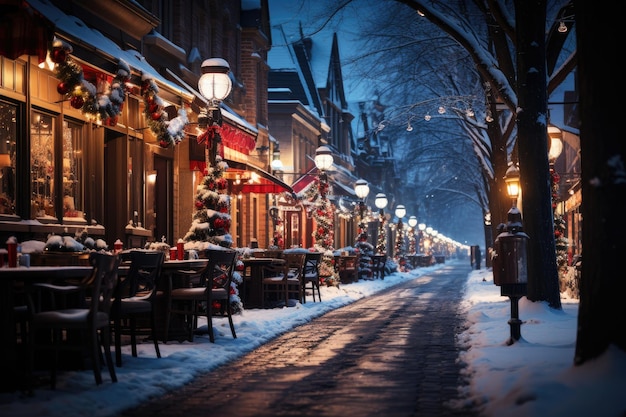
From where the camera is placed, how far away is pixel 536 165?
15438 millimetres

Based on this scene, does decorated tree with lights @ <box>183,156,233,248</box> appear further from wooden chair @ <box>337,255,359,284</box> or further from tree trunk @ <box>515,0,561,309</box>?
wooden chair @ <box>337,255,359,284</box>

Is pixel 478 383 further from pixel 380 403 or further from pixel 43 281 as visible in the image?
pixel 43 281

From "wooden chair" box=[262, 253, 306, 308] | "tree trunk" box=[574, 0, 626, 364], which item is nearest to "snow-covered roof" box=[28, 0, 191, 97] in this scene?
"wooden chair" box=[262, 253, 306, 308]

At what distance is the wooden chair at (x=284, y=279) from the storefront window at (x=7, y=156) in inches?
255

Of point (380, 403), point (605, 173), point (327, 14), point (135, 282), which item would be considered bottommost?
point (380, 403)

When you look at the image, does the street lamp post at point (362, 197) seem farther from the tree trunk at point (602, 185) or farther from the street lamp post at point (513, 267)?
the tree trunk at point (602, 185)

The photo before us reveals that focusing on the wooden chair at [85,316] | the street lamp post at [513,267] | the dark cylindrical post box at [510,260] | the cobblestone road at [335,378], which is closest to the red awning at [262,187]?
the cobblestone road at [335,378]

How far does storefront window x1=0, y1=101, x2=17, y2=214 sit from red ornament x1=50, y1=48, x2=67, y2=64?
0.98 meters

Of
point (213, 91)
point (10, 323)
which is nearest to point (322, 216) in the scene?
point (213, 91)

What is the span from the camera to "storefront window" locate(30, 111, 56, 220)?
47.9 feet

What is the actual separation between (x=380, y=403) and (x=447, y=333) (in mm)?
6683

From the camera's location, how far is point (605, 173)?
303 inches

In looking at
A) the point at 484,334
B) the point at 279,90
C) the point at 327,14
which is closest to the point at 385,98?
the point at 279,90

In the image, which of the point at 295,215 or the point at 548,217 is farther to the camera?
the point at 295,215
